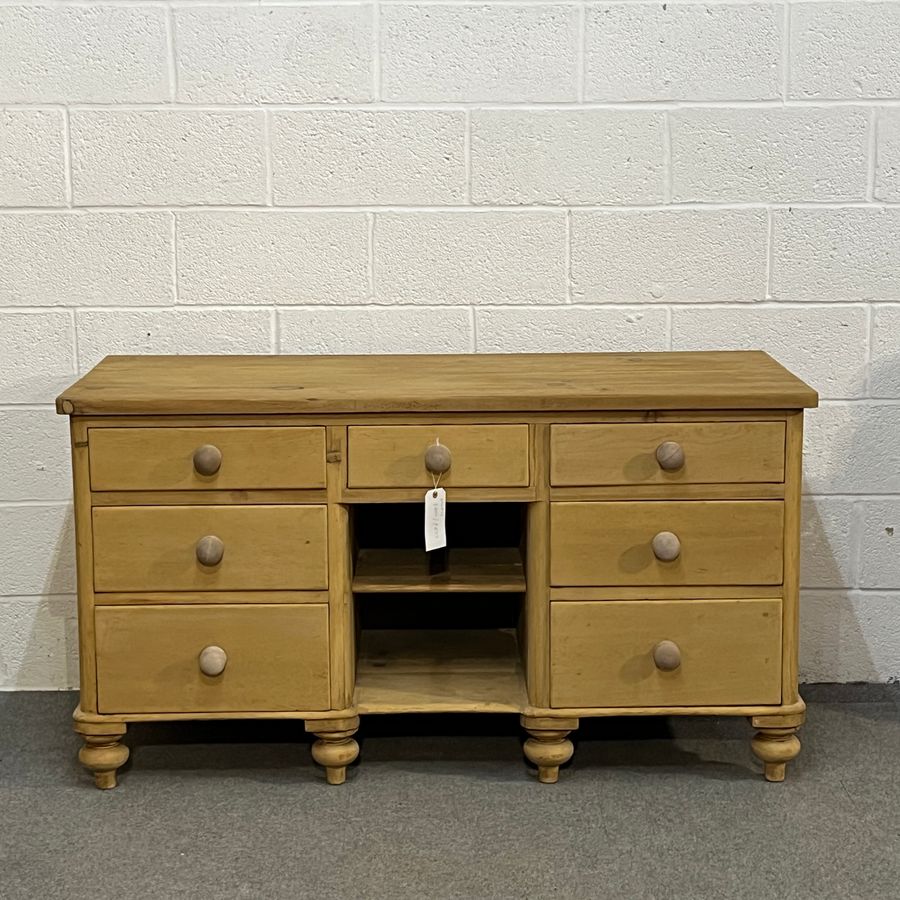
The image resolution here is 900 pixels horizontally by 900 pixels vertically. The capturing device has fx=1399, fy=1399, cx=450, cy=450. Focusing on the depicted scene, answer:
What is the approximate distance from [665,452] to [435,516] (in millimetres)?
411

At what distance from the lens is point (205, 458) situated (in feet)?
7.87

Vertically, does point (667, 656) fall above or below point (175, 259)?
below

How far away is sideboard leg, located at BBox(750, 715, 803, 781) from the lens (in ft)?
8.21

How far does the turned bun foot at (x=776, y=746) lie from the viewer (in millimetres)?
2525

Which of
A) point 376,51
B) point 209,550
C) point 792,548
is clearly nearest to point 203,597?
point 209,550

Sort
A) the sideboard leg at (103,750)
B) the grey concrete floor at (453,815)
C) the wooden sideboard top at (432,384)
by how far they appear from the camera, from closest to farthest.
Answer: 1. the grey concrete floor at (453,815)
2. the wooden sideboard top at (432,384)
3. the sideboard leg at (103,750)

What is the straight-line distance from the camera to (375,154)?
2.84 metres

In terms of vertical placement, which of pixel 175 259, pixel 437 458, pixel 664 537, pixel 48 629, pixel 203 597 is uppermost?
pixel 175 259

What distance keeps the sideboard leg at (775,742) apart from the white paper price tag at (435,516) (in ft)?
2.16

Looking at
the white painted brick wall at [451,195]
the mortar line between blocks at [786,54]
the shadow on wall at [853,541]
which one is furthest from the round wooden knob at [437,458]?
the mortar line between blocks at [786,54]

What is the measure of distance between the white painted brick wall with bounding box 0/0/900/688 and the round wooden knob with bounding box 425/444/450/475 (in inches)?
21.7

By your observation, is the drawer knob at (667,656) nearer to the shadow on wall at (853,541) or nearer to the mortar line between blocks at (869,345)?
the shadow on wall at (853,541)

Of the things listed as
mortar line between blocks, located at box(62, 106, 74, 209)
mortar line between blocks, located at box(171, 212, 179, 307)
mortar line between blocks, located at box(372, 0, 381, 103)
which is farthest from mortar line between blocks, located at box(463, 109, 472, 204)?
mortar line between blocks, located at box(62, 106, 74, 209)

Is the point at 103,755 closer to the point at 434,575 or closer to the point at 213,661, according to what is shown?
the point at 213,661
